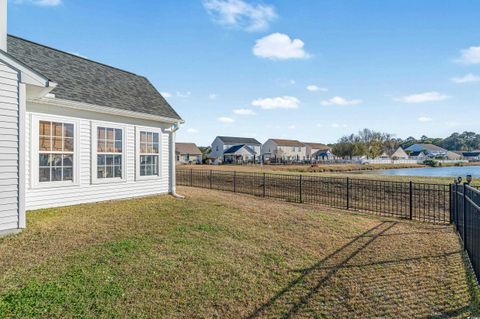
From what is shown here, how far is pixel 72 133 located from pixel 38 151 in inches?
41.1

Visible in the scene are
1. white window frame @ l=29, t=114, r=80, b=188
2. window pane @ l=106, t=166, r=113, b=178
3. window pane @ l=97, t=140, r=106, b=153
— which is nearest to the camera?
white window frame @ l=29, t=114, r=80, b=188

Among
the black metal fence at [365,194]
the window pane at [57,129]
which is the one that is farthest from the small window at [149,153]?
the black metal fence at [365,194]

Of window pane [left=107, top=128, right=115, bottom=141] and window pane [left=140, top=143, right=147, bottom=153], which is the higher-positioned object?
window pane [left=107, top=128, right=115, bottom=141]

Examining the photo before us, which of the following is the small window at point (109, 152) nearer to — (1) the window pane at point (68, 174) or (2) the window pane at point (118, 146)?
(2) the window pane at point (118, 146)

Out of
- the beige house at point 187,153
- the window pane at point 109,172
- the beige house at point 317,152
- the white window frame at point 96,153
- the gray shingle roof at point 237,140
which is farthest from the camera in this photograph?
the beige house at point 317,152

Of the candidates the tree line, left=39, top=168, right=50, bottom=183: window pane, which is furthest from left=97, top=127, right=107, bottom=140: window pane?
the tree line

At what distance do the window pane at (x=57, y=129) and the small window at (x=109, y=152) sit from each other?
1071mm

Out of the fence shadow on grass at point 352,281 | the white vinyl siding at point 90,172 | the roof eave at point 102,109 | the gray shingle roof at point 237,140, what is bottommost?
the fence shadow on grass at point 352,281

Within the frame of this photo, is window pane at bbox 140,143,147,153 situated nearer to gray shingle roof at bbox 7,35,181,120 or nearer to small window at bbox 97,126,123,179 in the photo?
small window at bbox 97,126,123,179

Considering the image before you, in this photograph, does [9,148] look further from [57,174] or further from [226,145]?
[226,145]

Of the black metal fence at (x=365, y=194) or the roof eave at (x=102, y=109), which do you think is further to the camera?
the black metal fence at (x=365, y=194)

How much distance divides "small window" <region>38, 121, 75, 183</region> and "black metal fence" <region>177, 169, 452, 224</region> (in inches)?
310

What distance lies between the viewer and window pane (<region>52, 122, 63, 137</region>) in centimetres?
722

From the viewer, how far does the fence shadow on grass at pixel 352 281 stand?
9.59 feet
